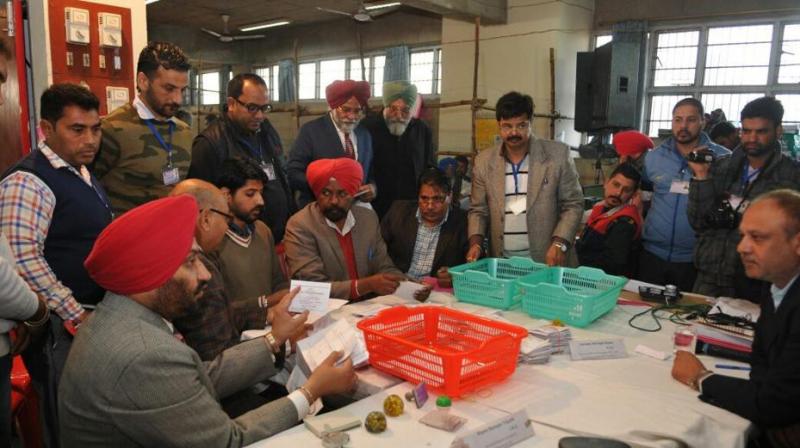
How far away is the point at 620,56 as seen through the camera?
24.4 ft

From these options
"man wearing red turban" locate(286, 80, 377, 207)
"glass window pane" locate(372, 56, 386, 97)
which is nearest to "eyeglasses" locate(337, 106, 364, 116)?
"man wearing red turban" locate(286, 80, 377, 207)

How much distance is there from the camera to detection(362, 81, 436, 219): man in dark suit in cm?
382

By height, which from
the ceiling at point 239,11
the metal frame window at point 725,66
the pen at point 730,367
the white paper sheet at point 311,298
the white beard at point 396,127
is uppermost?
the ceiling at point 239,11

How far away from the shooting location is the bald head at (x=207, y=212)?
208 centimetres

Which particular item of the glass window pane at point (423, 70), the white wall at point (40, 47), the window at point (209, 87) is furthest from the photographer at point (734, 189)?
the window at point (209, 87)

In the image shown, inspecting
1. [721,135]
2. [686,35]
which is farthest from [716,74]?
[721,135]

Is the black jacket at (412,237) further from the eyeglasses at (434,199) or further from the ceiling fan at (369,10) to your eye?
the ceiling fan at (369,10)

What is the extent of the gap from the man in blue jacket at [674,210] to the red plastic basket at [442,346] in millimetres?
1946

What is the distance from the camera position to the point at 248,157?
10.0 feet

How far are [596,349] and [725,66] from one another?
7589 millimetres

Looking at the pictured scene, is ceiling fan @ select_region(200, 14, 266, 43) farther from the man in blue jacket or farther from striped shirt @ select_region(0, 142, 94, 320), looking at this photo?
striped shirt @ select_region(0, 142, 94, 320)

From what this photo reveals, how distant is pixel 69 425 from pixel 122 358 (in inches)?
10.3

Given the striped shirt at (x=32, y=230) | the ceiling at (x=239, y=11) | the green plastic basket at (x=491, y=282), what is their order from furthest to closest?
the ceiling at (x=239, y=11) → the green plastic basket at (x=491, y=282) → the striped shirt at (x=32, y=230)

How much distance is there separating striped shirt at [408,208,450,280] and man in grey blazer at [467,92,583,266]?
0.21 m
